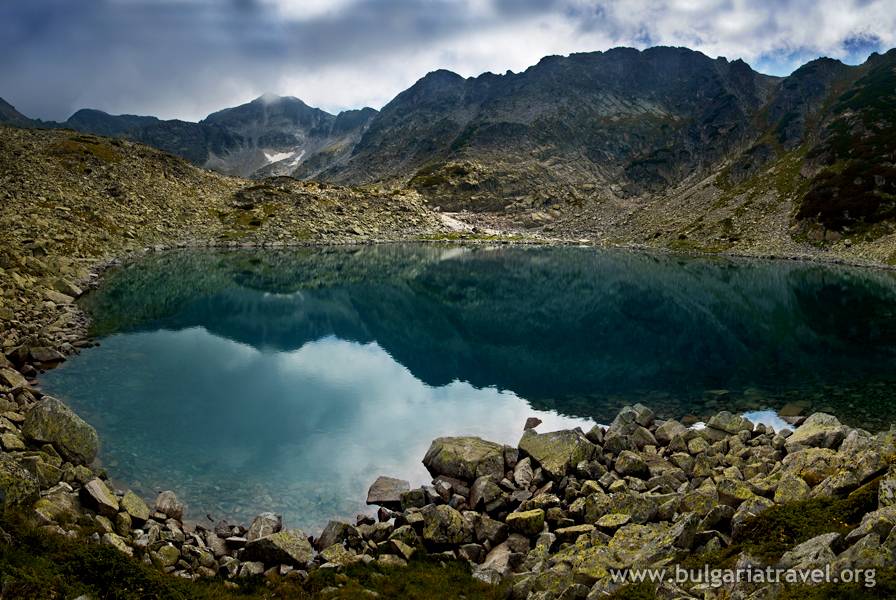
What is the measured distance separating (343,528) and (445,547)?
383 centimetres

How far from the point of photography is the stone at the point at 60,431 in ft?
72.1

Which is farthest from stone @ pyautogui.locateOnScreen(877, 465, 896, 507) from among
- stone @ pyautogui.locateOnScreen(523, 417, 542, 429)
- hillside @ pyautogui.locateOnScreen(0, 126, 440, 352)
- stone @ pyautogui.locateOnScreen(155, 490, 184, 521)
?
hillside @ pyautogui.locateOnScreen(0, 126, 440, 352)

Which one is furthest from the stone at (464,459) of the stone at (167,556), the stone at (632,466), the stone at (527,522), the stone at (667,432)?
the stone at (167,556)

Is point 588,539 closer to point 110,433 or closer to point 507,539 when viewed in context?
point 507,539

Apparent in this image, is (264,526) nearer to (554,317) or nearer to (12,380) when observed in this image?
(12,380)

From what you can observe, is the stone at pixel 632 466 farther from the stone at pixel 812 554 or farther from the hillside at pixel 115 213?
the hillside at pixel 115 213

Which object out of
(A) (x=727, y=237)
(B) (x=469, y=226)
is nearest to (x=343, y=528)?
(A) (x=727, y=237)

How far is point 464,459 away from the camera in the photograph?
2531cm

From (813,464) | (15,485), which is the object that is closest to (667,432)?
(813,464)

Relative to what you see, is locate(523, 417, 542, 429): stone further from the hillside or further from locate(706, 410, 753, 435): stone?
the hillside

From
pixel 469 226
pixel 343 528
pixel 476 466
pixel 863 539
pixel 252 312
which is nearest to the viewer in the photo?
pixel 863 539

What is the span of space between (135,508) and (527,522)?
14.4m

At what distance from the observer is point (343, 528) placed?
1927 centimetres

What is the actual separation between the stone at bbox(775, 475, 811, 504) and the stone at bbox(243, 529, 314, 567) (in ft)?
50.4
